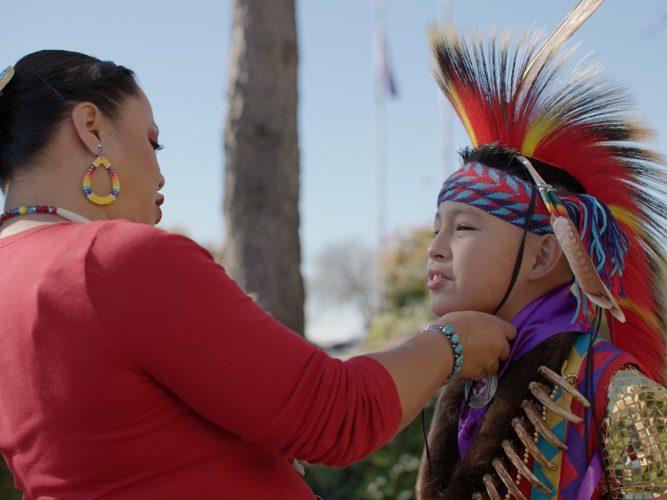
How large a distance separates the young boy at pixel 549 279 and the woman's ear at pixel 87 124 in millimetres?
952

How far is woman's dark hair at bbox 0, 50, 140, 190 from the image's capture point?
167cm

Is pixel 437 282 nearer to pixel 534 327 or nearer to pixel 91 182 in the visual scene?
pixel 534 327

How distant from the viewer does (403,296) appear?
15.2 meters

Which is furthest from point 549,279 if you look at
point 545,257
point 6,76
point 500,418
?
point 6,76

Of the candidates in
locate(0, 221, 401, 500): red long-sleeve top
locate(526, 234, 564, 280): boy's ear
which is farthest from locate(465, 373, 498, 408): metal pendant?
locate(0, 221, 401, 500): red long-sleeve top

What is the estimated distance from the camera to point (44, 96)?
1684 millimetres

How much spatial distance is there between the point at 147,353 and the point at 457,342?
703mm

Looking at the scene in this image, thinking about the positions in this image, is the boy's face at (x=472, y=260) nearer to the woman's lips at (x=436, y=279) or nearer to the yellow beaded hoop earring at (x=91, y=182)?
the woman's lips at (x=436, y=279)

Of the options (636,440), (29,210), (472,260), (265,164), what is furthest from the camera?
(265,164)

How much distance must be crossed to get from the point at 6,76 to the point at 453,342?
1143 mm

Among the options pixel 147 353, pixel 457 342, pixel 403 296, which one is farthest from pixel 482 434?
pixel 403 296

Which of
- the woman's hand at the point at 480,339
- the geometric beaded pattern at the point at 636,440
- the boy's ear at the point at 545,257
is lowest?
the geometric beaded pattern at the point at 636,440

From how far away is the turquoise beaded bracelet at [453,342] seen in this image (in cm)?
173

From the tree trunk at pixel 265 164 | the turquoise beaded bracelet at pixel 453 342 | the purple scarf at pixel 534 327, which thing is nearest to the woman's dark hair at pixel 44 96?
the turquoise beaded bracelet at pixel 453 342
